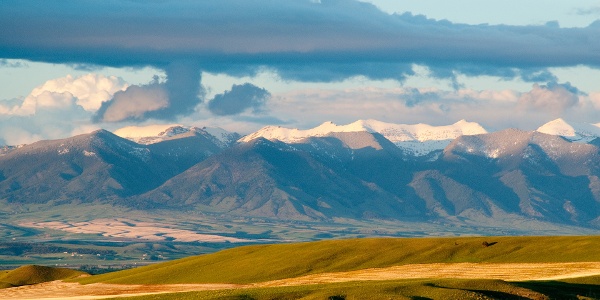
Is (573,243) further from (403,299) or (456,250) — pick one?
(403,299)

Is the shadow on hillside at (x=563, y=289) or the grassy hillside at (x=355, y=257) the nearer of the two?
the shadow on hillside at (x=563, y=289)

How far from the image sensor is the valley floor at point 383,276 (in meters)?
136

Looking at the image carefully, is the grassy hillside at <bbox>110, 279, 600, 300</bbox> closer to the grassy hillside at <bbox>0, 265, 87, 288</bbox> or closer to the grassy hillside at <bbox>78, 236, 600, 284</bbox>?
the grassy hillside at <bbox>78, 236, 600, 284</bbox>

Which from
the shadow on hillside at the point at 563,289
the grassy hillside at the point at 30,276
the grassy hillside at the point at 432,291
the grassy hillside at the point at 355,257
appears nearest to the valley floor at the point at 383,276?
the grassy hillside at the point at 355,257

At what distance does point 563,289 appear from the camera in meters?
114

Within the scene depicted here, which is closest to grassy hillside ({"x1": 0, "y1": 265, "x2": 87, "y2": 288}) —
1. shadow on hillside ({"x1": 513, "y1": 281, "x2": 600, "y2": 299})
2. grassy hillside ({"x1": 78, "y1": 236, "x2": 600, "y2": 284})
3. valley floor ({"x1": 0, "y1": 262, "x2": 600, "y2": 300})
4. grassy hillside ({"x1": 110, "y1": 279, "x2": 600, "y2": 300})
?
grassy hillside ({"x1": 78, "y1": 236, "x2": 600, "y2": 284})

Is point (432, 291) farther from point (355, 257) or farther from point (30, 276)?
point (30, 276)

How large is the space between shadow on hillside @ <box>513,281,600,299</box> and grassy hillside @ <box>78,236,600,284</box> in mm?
32933

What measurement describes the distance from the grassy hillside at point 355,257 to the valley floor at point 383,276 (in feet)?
17.1

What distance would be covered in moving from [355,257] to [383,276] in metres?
21.1

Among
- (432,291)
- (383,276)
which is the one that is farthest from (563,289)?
(383,276)

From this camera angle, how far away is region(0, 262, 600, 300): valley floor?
136m

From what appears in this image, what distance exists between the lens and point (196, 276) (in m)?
163

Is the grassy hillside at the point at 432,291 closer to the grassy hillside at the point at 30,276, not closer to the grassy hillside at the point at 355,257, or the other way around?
the grassy hillside at the point at 355,257
